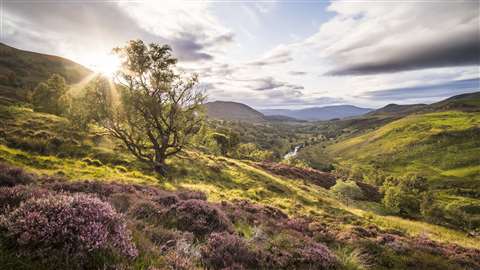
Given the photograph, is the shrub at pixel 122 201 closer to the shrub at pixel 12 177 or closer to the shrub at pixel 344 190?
the shrub at pixel 12 177

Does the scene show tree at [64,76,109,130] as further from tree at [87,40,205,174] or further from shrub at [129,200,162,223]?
shrub at [129,200,162,223]

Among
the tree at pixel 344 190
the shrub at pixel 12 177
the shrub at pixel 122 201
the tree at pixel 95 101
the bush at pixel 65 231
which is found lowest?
the tree at pixel 344 190

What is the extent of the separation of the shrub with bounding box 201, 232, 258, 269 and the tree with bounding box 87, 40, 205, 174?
2314cm

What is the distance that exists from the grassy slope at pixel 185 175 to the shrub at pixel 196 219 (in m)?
10.7

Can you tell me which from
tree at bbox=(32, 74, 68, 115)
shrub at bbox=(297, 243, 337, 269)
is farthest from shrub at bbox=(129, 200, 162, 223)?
tree at bbox=(32, 74, 68, 115)

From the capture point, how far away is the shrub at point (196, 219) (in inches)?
332

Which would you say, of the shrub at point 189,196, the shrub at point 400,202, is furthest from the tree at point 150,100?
the shrub at point 400,202

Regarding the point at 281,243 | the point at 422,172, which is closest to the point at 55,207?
the point at 281,243

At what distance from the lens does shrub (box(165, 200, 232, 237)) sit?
843 cm

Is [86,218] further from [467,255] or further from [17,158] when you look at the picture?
[17,158]

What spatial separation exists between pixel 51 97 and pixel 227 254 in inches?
2765

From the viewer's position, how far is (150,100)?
89.0ft

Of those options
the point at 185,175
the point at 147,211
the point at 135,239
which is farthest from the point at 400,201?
the point at 135,239

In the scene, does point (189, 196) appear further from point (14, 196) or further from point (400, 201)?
→ point (400, 201)
